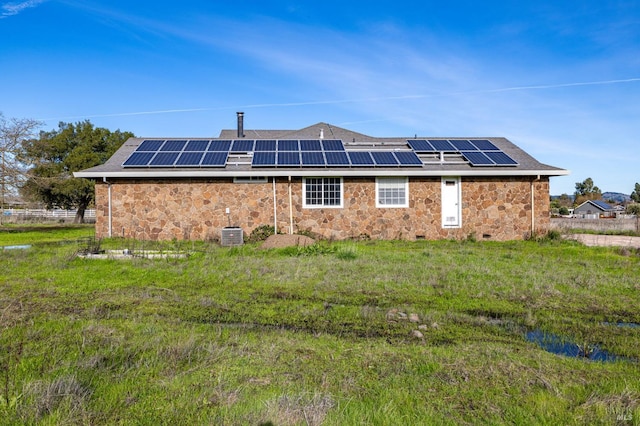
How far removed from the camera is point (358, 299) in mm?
6441

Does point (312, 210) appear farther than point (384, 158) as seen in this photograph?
No

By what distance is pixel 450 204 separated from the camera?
15.8m

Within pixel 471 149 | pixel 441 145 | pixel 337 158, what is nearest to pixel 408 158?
pixel 441 145

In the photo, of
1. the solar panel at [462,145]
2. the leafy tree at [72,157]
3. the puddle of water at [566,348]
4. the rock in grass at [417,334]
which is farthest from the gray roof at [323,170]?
the leafy tree at [72,157]

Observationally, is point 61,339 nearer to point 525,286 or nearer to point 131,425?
point 131,425

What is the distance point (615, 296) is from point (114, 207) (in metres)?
14.5

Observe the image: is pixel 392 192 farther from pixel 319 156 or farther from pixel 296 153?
pixel 296 153

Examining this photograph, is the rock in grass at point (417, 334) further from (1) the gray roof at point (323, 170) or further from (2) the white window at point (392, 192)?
(2) the white window at point (392, 192)

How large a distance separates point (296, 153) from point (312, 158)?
0.89m

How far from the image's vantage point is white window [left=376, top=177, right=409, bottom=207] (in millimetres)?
15609

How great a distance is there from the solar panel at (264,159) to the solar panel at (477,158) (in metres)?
7.26

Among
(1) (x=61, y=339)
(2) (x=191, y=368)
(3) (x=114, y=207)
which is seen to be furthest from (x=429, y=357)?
(3) (x=114, y=207)

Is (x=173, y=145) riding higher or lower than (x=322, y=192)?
higher

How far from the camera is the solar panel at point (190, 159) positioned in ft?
49.6
